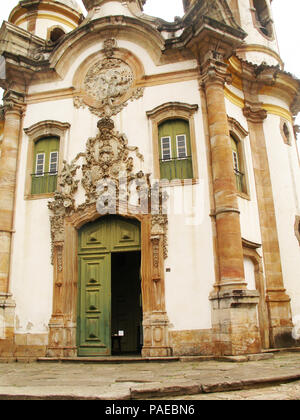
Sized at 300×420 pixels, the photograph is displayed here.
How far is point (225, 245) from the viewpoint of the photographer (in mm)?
10281

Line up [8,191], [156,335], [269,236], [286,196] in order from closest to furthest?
[156,335] < [8,191] < [269,236] < [286,196]

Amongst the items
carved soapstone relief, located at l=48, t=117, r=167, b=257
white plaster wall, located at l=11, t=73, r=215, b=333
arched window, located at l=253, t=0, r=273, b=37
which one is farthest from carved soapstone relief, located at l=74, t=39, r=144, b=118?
arched window, located at l=253, t=0, r=273, b=37

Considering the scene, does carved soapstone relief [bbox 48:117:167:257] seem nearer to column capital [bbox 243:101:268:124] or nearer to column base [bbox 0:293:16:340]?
column base [bbox 0:293:16:340]

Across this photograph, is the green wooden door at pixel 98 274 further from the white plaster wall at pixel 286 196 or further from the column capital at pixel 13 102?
the white plaster wall at pixel 286 196

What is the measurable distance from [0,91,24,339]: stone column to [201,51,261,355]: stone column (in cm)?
551

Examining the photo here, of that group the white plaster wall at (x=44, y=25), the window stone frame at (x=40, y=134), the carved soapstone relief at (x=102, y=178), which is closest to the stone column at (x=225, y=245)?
the carved soapstone relief at (x=102, y=178)

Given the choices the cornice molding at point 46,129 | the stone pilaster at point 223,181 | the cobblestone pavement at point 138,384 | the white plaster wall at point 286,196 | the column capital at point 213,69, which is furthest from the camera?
the cornice molding at point 46,129

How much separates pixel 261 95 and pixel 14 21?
11.5 m

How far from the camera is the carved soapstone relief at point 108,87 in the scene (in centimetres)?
1243

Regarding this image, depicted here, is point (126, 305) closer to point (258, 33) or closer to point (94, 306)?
point (94, 306)

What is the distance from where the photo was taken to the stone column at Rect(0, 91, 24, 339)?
11195mm

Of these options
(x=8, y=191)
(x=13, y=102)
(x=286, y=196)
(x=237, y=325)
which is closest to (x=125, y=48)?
(x=13, y=102)

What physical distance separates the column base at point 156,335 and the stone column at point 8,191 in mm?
3755

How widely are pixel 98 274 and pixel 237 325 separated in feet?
13.0
